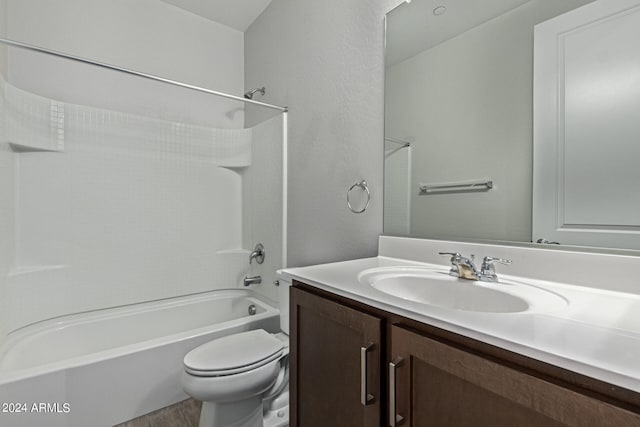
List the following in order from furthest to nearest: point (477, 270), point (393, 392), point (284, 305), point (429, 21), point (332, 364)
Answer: point (284, 305)
point (429, 21)
point (477, 270)
point (332, 364)
point (393, 392)

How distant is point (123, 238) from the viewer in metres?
2.03

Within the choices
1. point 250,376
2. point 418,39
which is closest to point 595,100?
point 418,39

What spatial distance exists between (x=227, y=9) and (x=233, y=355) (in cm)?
239

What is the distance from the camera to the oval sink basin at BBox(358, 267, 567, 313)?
0.79 m

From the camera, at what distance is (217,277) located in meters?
2.37

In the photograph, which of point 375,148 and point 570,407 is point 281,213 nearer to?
point 375,148

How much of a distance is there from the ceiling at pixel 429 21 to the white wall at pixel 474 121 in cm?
3

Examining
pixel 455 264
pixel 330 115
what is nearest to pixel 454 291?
pixel 455 264

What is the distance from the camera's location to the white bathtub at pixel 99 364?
3.90 feet

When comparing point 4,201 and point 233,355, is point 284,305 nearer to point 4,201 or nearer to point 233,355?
point 233,355

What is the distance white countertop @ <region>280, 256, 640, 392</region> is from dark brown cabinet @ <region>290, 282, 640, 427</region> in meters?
0.02

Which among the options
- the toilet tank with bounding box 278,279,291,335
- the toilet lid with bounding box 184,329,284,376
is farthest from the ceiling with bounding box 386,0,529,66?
the toilet lid with bounding box 184,329,284,376

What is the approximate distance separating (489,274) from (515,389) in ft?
1.65

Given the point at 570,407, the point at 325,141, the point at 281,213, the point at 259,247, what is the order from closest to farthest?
1. the point at 570,407
2. the point at 325,141
3. the point at 281,213
4. the point at 259,247
